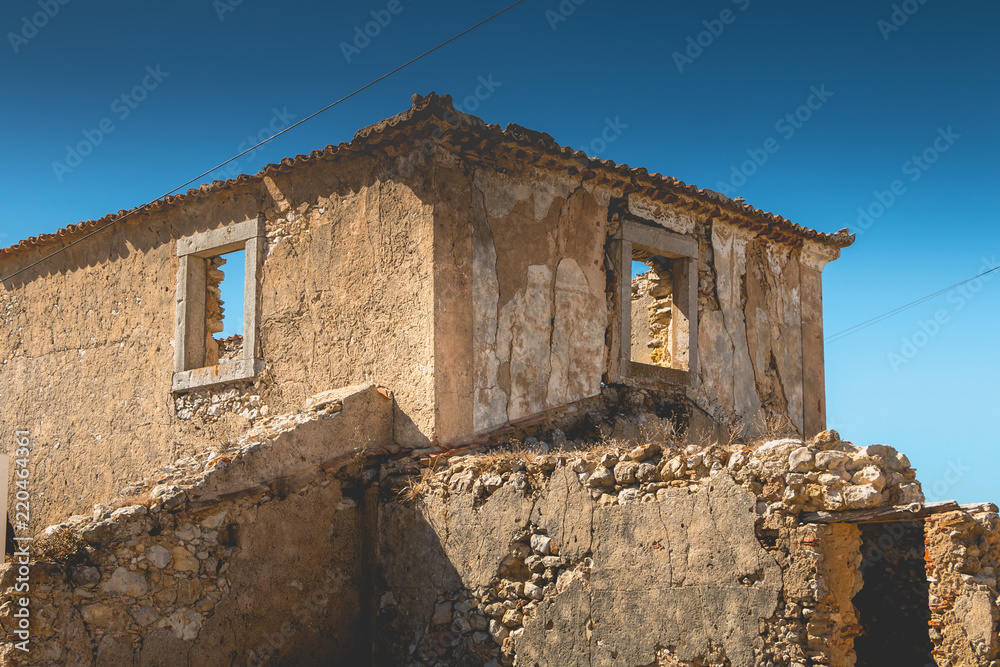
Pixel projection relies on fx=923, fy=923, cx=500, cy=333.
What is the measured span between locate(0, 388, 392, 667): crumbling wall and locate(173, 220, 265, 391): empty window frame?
1.71 metres

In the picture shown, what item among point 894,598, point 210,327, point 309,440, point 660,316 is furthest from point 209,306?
point 894,598

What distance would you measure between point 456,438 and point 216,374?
3.04m

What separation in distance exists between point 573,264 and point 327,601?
412cm

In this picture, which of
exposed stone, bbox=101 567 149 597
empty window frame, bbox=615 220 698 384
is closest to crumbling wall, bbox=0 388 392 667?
exposed stone, bbox=101 567 149 597

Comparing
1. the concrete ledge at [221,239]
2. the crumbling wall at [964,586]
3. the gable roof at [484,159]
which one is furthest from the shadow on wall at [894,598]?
the concrete ledge at [221,239]

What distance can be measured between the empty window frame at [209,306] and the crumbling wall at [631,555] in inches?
105

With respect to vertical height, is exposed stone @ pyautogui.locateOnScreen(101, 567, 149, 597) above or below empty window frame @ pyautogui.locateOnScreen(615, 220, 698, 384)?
below

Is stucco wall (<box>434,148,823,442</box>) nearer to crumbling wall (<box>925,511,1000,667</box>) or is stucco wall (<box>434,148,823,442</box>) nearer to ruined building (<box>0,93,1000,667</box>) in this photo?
ruined building (<box>0,93,1000,667</box>)

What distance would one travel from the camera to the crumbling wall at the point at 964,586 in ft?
17.8

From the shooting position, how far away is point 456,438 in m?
8.52

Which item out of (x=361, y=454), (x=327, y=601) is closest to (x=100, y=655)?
(x=327, y=601)

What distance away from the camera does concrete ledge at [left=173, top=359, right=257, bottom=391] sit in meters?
9.70

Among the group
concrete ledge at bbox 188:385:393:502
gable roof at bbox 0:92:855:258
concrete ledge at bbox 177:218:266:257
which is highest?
gable roof at bbox 0:92:855:258

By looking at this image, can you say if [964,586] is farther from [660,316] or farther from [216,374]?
[216,374]
